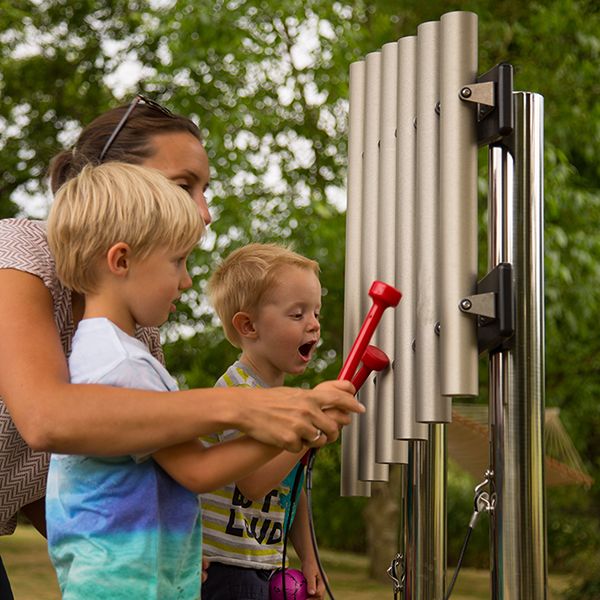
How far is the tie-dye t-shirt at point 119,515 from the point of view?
1.45 meters

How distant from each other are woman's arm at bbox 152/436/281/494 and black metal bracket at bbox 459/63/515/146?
2.17 feet

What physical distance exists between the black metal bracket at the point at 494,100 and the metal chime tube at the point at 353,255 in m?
0.36

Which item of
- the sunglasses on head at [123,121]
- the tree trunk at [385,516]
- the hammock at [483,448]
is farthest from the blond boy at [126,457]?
the tree trunk at [385,516]

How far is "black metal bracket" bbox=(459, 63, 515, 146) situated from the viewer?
1.75 meters

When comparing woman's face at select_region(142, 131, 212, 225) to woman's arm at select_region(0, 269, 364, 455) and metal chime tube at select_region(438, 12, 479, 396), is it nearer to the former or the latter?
metal chime tube at select_region(438, 12, 479, 396)

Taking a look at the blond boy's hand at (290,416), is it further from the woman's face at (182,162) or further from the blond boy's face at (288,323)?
the blond boy's face at (288,323)

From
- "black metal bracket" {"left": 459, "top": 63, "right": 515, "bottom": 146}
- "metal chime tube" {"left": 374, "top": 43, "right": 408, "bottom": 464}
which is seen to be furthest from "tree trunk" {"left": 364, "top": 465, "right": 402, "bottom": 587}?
"black metal bracket" {"left": 459, "top": 63, "right": 515, "bottom": 146}

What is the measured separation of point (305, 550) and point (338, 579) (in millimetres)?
7985

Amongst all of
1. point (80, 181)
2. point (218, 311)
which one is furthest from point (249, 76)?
point (80, 181)

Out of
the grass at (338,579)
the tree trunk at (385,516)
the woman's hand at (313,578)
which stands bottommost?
the grass at (338,579)

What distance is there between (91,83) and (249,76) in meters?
3.28

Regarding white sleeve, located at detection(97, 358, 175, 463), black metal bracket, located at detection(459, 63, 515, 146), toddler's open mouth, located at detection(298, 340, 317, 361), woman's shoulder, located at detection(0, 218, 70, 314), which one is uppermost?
black metal bracket, located at detection(459, 63, 515, 146)

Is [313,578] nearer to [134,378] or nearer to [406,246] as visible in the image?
[406,246]

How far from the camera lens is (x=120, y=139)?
196 cm
